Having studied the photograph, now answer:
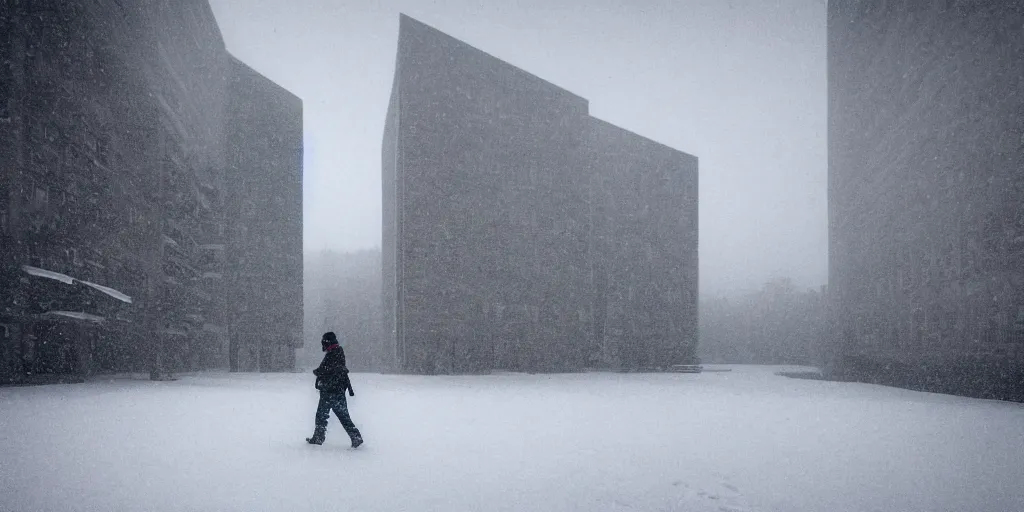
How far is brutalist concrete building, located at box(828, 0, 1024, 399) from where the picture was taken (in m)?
13.5

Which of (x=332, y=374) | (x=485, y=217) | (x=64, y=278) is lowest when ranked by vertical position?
(x=332, y=374)

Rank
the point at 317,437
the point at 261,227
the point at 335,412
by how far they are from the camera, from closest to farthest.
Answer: the point at 335,412 < the point at 317,437 < the point at 261,227

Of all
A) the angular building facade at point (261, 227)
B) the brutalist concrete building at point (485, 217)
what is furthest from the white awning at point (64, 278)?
the angular building facade at point (261, 227)

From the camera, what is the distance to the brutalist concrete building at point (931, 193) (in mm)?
13531

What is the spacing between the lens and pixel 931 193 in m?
17.0

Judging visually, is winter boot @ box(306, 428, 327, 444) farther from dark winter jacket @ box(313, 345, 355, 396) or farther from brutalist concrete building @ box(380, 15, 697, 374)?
brutalist concrete building @ box(380, 15, 697, 374)

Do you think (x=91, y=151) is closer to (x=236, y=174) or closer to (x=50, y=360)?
(x=50, y=360)

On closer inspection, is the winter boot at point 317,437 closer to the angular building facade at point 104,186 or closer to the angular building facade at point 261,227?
the angular building facade at point 104,186

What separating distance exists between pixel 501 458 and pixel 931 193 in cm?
1641

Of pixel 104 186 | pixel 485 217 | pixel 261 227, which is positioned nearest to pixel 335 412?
pixel 104 186

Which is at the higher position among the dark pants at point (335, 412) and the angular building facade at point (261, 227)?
the angular building facade at point (261, 227)

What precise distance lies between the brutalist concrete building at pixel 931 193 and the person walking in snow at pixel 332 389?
46.3 ft

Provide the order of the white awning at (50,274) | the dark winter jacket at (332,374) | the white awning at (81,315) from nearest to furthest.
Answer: the dark winter jacket at (332,374) < the white awning at (50,274) < the white awning at (81,315)

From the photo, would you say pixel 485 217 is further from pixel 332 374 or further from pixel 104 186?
pixel 332 374
